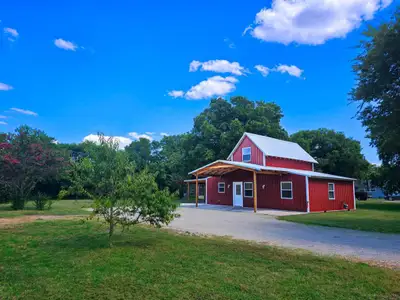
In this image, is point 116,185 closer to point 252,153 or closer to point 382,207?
point 252,153

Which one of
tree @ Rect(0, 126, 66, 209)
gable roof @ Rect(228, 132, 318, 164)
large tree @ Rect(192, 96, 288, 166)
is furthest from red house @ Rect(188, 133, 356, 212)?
tree @ Rect(0, 126, 66, 209)

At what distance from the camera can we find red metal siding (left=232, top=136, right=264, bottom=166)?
72.8ft

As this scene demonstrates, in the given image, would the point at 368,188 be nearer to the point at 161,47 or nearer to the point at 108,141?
the point at 161,47

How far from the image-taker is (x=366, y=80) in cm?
1147

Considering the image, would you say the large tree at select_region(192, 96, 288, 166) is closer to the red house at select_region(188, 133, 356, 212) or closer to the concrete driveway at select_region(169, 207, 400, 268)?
the red house at select_region(188, 133, 356, 212)

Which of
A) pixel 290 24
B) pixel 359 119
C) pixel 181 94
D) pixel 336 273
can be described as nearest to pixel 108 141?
pixel 336 273

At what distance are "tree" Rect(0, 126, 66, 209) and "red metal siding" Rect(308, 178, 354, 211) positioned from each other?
691 inches

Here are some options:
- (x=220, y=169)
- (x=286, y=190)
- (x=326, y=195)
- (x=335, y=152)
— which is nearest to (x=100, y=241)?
(x=220, y=169)

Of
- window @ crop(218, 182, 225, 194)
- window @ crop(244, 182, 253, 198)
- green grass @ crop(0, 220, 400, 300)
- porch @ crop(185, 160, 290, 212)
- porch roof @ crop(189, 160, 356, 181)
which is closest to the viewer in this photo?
green grass @ crop(0, 220, 400, 300)

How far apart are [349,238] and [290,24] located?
9840mm

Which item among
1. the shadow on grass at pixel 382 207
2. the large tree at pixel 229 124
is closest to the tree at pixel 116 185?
the shadow on grass at pixel 382 207

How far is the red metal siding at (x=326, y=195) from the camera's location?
18016 mm

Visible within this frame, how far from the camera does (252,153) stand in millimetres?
23000

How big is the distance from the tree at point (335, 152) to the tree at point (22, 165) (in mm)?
26838
